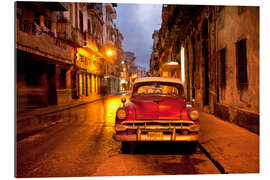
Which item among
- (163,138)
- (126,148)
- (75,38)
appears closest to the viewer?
(163,138)

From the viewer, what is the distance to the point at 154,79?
6.49m

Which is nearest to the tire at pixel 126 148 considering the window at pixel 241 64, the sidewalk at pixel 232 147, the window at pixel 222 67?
the sidewalk at pixel 232 147

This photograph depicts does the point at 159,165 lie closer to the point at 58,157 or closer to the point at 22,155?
the point at 58,157

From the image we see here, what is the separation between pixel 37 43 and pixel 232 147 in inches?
494

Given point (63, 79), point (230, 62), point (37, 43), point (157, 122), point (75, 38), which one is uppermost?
point (75, 38)

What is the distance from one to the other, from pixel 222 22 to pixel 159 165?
7171mm

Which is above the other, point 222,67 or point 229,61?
point 229,61

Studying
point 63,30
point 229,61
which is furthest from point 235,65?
point 63,30

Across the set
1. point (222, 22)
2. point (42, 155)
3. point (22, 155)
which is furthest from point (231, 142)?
point (222, 22)

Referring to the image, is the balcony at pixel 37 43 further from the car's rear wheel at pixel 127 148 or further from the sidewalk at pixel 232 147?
the sidewalk at pixel 232 147

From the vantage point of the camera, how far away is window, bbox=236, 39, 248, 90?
7527 mm

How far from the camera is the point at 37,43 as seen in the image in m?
13.7

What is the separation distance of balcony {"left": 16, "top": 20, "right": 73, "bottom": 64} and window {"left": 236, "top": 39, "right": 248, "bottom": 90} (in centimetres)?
1042

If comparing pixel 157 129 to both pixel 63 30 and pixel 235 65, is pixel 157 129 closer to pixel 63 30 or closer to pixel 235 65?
pixel 235 65
